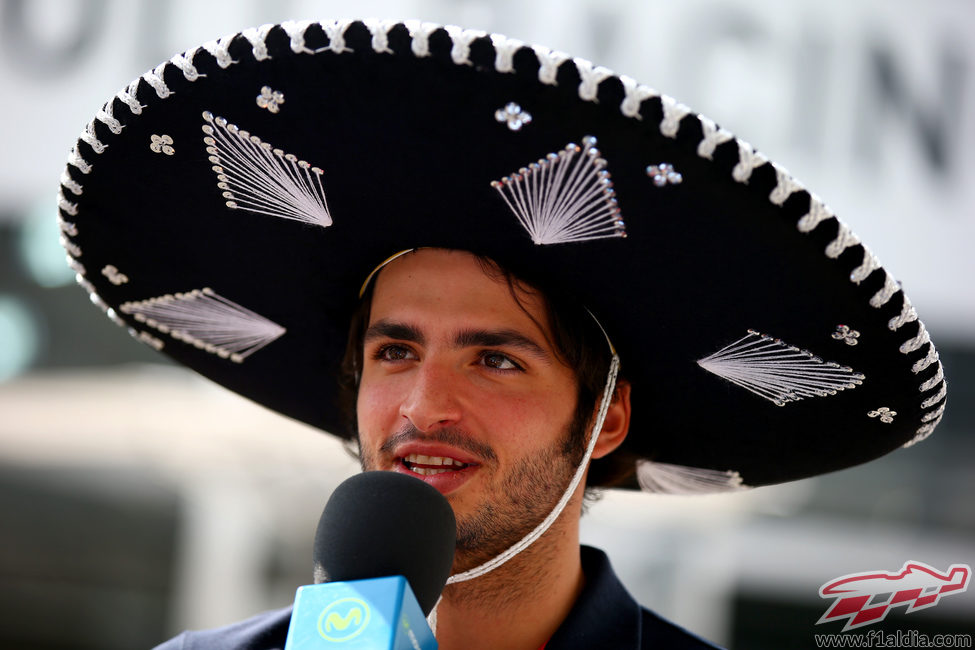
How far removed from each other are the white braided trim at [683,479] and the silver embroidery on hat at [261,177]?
1.02 meters

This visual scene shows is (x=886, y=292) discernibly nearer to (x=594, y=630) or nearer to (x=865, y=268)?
(x=865, y=268)

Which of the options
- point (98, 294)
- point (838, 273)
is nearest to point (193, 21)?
point (98, 294)

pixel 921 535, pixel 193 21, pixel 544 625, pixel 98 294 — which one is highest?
pixel 193 21

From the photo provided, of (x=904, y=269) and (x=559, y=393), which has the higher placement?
(x=904, y=269)

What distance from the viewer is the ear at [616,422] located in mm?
2291

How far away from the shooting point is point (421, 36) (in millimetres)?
1426

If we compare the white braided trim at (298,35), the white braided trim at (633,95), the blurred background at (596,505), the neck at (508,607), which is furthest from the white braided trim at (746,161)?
the blurred background at (596,505)

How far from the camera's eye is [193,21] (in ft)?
14.4

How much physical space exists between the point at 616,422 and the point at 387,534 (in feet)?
3.38

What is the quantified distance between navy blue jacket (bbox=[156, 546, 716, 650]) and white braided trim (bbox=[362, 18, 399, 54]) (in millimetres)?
1165

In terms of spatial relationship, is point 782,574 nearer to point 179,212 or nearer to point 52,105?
point 52,105

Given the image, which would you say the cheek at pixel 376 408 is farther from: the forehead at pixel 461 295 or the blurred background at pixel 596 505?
the blurred background at pixel 596 505

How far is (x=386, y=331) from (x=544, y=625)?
26.0 inches

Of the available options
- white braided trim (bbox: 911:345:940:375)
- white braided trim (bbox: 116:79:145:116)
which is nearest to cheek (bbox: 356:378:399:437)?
white braided trim (bbox: 116:79:145:116)
